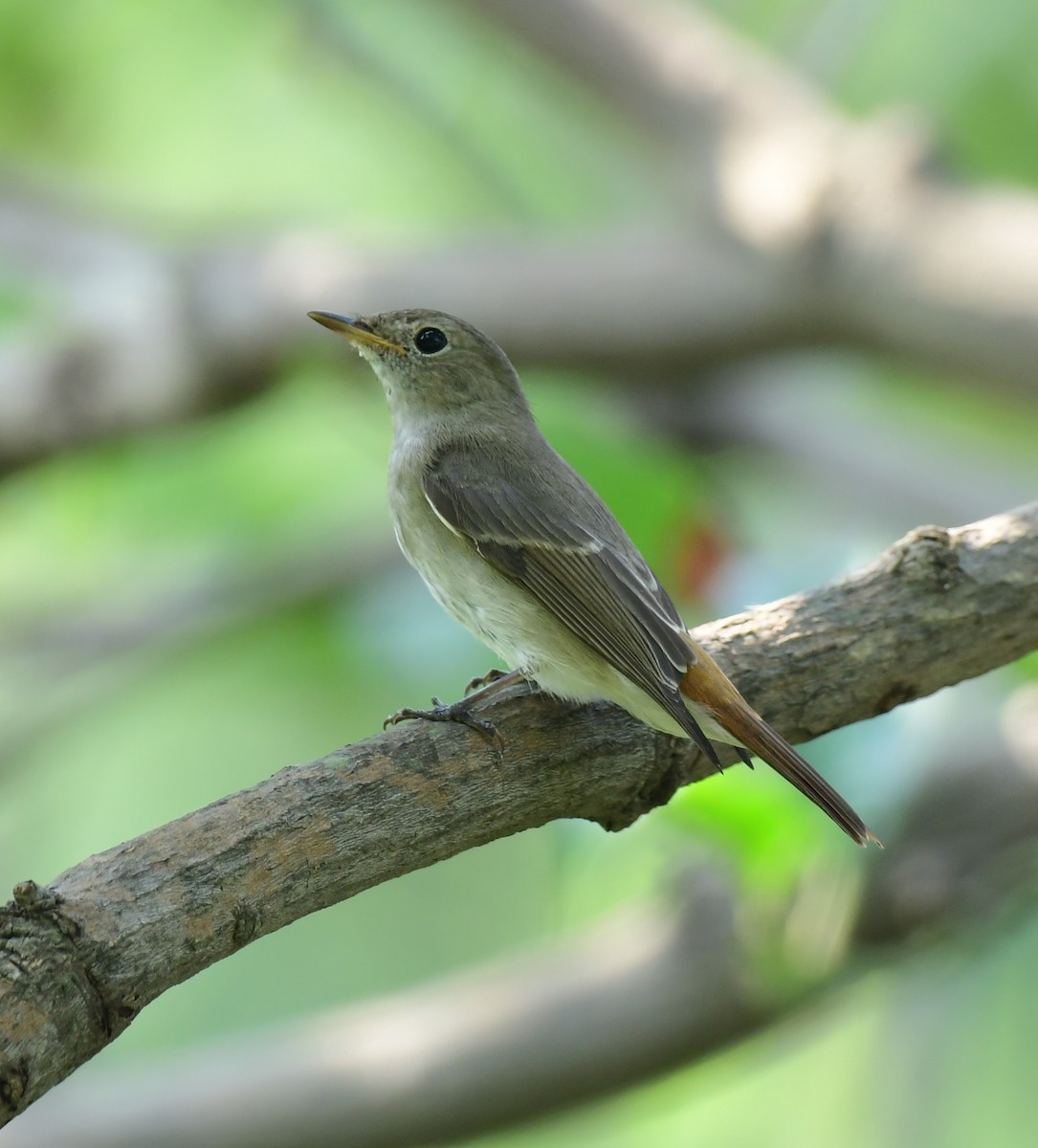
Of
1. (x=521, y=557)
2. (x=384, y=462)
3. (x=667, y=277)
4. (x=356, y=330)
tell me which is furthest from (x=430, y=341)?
(x=384, y=462)

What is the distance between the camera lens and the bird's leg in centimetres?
271

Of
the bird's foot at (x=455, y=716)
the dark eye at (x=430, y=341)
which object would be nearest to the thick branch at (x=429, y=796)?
the bird's foot at (x=455, y=716)

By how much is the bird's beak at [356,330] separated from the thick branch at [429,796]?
129 cm

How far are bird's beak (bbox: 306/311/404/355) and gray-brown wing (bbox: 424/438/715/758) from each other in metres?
0.49

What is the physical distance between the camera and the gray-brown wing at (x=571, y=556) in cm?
291

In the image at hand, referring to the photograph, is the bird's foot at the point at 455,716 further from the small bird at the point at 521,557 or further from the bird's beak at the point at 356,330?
the bird's beak at the point at 356,330

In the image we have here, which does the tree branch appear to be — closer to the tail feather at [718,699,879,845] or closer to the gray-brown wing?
the gray-brown wing

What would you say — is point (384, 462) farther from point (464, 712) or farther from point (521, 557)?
point (464, 712)

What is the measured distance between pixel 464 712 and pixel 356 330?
1.47 meters

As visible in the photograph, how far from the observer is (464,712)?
2.82 metres

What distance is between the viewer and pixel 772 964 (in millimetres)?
4008

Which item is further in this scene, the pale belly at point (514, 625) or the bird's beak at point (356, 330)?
the bird's beak at point (356, 330)

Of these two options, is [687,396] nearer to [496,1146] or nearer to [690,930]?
[690,930]

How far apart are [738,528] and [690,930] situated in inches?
74.8
